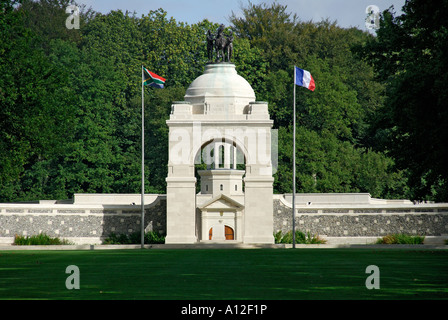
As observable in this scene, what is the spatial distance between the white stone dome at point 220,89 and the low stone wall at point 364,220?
7.32 metres

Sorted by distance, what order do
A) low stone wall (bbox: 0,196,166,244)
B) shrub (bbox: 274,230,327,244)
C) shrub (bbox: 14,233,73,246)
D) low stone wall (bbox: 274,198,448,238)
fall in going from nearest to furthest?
shrub (bbox: 14,233,73,246), shrub (bbox: 274,230,327,244), low stone wall (bbox: 274,198,448,238), low stone wall (bbox: 0,196,166,244)

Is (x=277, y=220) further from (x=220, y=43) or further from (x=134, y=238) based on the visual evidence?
(x=220, y=43)

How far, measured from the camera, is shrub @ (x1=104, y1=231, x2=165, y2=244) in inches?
2302

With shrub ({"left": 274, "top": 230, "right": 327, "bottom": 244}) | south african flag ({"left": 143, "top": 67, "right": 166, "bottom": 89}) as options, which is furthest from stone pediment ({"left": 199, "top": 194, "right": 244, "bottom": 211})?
south african flag ({"left": 143, "top": 67, "right": 166, "bottom": 89})

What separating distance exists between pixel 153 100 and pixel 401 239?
119 feet

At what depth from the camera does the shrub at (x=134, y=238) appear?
58.5 meters

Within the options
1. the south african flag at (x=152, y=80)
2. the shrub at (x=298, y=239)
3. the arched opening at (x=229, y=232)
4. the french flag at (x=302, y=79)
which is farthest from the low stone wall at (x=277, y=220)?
the french flag at (x=302, y=79)

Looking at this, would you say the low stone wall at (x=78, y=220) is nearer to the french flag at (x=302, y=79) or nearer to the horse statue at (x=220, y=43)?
the horse statue at (x=220, y=43)

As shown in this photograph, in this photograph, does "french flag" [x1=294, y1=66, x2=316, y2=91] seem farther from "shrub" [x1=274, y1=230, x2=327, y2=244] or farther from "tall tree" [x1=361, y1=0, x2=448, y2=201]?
"tall tree" [x1=361, y1=0, x2=448, y2=201]

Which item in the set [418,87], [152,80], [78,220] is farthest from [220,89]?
[418,87]

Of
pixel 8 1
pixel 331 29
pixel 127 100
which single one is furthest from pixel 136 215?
pixel 331 29

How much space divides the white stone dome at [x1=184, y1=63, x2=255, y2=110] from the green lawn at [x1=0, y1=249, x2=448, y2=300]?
83.3 ft

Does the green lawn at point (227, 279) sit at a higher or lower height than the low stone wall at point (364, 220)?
lower
